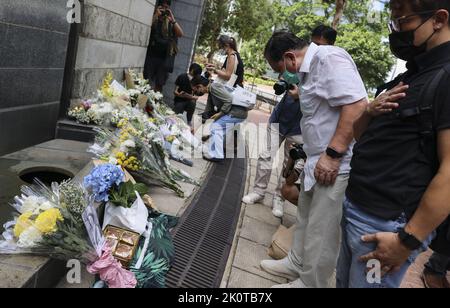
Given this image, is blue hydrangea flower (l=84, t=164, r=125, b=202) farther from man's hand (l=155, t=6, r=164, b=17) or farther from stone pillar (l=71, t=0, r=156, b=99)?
man's hand (l=155, t=6, r=164, b=17)

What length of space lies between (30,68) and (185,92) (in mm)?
3650

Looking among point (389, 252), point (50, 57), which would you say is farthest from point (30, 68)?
point (389, 252)

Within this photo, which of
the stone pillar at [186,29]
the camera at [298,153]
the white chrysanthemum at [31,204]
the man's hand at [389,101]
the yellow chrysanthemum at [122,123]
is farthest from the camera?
the stone pillar at [186,29]

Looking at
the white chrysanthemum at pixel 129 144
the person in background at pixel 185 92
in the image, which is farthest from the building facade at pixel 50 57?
the person in background at pixel 185 92

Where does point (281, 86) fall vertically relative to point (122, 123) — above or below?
above

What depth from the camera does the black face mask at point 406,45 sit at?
169 centimetres

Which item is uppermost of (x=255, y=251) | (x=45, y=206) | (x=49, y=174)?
(x=45, y=206)

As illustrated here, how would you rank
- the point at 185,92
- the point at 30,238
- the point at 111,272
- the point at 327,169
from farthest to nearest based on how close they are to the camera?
the point at 185,92
the point at 327,169
the point at 111,272
the point at 30,238

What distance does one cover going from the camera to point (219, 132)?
6.16 meters

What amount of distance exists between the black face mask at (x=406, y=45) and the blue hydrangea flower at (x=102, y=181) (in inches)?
82.4

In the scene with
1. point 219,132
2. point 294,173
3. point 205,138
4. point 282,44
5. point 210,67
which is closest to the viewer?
point 282,44

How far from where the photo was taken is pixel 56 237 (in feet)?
7.81

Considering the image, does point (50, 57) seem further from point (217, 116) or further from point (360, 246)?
point (360, 246)

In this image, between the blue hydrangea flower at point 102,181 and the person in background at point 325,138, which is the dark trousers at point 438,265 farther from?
the blue hydrangea flower at point 102,181
